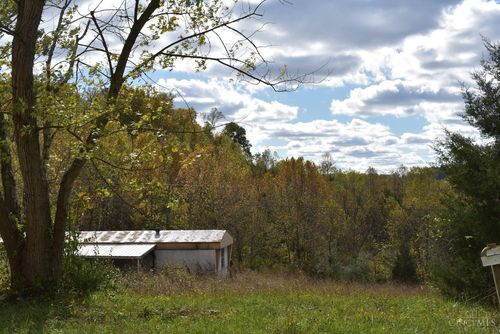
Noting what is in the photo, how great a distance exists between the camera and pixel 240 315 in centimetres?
855

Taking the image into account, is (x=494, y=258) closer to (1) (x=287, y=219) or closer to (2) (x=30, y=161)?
(2) (x=30, y=161)

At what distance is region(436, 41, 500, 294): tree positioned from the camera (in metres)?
12.2

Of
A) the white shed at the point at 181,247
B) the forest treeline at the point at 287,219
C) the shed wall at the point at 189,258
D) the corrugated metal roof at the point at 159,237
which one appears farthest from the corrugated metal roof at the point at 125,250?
the forest treeline at the point at 287,219

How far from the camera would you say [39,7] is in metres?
9.90

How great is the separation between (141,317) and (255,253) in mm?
35773

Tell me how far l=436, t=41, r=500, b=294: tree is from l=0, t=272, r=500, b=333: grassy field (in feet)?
4.37

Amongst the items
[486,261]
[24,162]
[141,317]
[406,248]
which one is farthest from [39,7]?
[406,248]

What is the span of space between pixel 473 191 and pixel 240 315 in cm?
693

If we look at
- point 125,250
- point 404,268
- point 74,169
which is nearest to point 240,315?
point 74,169

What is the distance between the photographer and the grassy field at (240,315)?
7449mm

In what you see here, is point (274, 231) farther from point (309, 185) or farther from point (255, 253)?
point (309, 185)

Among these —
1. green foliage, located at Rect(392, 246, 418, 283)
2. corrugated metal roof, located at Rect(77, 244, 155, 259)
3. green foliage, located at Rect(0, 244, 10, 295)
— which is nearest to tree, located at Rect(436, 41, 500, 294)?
green foliage, located at Rect(0, 244, 10, 295)

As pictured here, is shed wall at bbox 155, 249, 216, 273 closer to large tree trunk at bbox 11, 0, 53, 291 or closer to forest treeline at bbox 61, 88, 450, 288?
forest treeline at bbox 61, 88, 450, 288

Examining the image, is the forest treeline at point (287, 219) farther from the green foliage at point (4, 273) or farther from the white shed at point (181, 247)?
the green foliage at point (4, 273)
